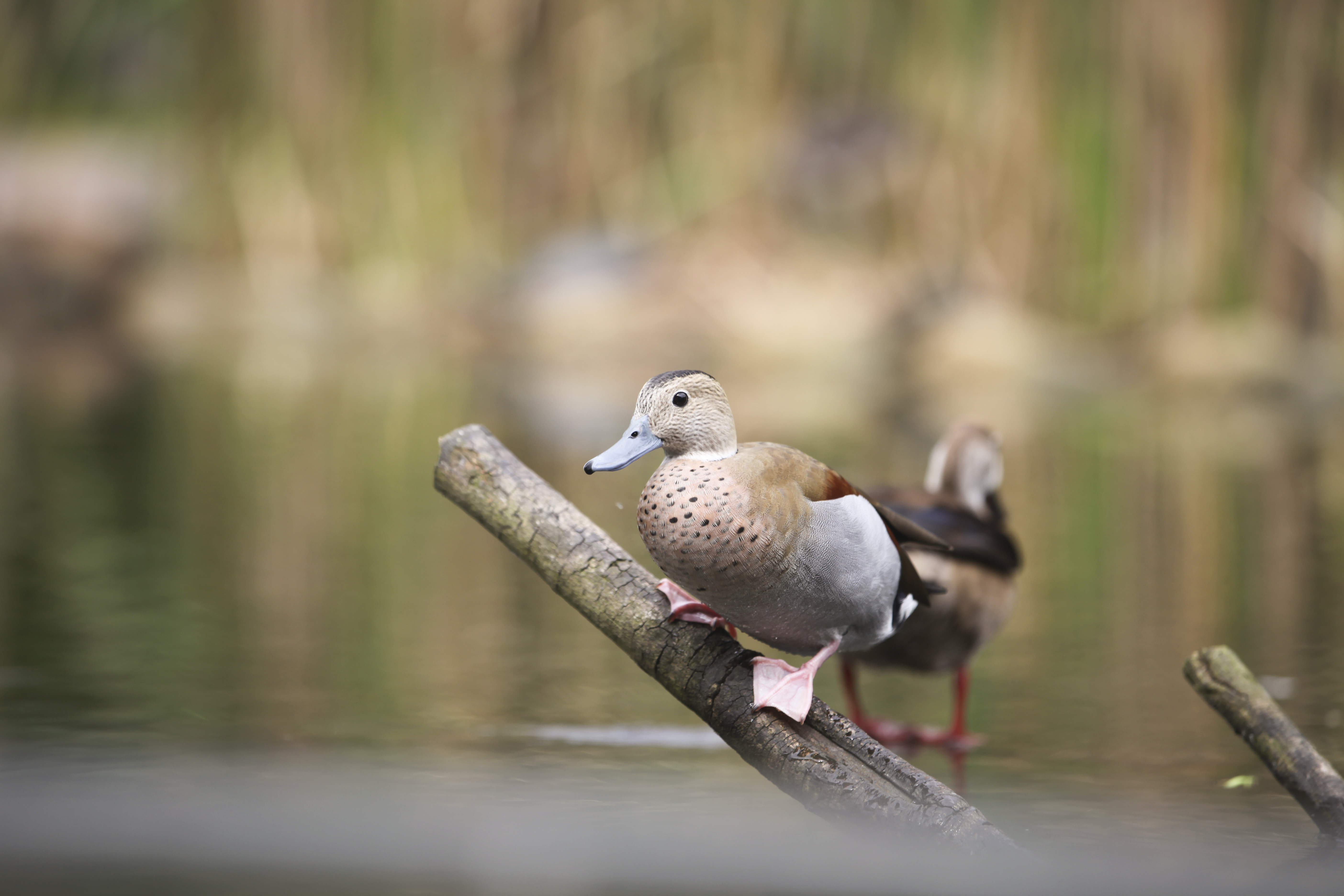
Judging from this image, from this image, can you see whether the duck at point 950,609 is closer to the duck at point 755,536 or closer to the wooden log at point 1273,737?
the wooden log at point 1273,737

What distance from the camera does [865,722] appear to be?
329cm

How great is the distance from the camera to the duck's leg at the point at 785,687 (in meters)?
2.03

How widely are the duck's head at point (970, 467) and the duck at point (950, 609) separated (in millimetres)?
13

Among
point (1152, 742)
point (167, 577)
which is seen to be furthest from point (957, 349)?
point (1152, 742)

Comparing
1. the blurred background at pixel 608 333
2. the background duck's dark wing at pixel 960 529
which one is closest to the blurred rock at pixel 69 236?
the blurred background at pixel 608 333

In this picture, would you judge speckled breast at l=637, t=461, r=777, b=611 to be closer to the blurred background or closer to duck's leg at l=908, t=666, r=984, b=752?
the blurred background

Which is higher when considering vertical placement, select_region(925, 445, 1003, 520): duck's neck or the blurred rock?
the blurred rock

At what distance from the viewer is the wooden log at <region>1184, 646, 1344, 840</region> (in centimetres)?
229

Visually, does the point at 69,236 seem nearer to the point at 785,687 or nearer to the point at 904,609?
the point at 904,609

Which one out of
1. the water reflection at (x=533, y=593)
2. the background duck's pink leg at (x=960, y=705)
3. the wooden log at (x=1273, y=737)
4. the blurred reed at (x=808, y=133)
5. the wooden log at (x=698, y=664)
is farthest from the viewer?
the blurred reed at (x=808, y=133)

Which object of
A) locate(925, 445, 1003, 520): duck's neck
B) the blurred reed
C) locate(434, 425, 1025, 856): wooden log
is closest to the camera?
locate(434, 425, 1025, 856): wooden log

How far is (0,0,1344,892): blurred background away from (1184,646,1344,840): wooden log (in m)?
0.56

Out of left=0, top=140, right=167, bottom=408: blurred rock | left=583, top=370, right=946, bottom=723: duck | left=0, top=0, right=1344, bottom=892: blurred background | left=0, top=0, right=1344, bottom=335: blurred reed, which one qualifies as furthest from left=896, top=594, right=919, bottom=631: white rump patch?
left=0, top=140, right=167, bottom=408: blurred rock

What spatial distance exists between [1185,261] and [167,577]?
8.10m
